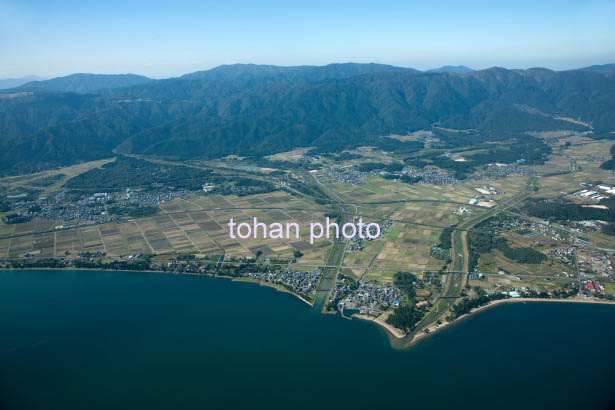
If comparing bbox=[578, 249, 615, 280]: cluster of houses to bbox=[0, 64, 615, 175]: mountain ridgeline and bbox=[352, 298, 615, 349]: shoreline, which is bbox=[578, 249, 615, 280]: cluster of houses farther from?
bbox=[0, 64, 615, 175]: mountain ridgeline

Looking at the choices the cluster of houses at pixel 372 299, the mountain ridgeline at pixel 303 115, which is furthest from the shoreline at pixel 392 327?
the mountain ridgeline at pixel 303 115

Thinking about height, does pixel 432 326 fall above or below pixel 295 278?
below

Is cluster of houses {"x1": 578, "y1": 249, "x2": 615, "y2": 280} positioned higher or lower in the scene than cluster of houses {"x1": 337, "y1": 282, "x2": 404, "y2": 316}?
higher

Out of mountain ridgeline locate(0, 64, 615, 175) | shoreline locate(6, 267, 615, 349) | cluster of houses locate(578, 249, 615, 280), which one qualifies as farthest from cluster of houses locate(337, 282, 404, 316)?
mountain ridgeline locate(0, 64, 615, 175)

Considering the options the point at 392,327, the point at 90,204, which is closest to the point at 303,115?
the point at 90,204

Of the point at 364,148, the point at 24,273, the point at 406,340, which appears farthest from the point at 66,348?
the point at 364,148

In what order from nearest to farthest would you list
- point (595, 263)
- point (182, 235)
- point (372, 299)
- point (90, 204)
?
1. point (372, 299)
2. point (595, 263)
3. point (182, 235)
4. point (90, 204)

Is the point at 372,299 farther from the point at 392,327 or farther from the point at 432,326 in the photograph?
the point at 432,326

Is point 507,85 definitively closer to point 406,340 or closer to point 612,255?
point 612,255
